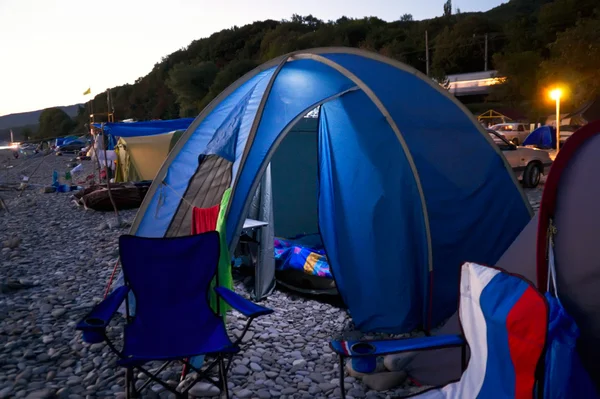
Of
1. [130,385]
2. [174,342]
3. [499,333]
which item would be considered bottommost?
[130,385]

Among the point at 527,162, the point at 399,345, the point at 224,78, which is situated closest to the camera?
the point at 399,345

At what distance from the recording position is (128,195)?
11.2 m

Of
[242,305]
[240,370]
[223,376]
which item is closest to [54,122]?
[240,370]

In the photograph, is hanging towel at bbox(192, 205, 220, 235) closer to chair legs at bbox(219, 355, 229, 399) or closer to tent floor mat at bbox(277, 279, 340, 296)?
tent floor mat at bbox(277, 279, 340, 296)

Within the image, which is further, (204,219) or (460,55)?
(460,55)

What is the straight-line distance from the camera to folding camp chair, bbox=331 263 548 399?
78.0 inches

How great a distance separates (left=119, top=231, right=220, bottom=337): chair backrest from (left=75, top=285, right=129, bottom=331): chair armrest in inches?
7.4

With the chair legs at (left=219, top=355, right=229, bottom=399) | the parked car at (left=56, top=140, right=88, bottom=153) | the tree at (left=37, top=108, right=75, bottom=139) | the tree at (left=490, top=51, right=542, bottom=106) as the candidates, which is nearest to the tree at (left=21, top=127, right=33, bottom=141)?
Answer: the tree at (left=37, top=108, right=75, bottom=139)

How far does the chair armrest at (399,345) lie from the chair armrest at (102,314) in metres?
1.29

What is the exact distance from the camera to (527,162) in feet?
36.7

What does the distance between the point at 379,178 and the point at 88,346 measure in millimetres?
2699

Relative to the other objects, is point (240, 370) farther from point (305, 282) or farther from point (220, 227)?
point (305, 282)

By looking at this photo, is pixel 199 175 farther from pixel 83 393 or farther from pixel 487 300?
pixel 487 300

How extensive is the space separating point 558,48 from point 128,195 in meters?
28.2
